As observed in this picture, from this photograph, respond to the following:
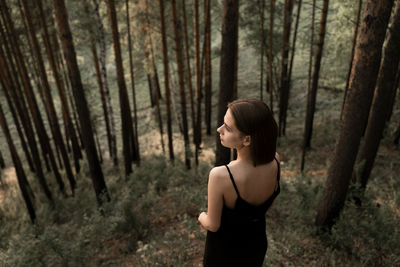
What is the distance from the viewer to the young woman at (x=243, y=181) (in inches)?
64.2

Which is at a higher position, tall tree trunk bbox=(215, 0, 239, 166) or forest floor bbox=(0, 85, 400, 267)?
tall tree trunk bbox=(215, 0, 239, 166)

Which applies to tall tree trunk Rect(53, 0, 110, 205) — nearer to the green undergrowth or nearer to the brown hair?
the green undergrowth

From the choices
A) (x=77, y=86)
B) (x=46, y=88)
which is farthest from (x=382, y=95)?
(x=46, y=88)

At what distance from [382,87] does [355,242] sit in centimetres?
285

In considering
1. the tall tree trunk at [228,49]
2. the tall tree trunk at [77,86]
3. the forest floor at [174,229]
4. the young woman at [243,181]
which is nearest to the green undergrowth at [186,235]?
the forest floor at [174,229]

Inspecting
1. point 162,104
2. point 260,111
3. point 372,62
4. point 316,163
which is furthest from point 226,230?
point 162,104

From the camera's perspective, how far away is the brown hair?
5.25 feet

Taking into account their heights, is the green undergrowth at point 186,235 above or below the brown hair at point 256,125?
below

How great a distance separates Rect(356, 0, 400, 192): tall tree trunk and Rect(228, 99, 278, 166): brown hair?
400cm

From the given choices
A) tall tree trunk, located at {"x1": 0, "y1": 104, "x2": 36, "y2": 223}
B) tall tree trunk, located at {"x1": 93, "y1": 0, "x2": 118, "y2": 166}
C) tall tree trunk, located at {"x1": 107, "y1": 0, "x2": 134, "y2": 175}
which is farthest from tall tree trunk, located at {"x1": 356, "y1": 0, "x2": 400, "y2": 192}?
tall tree trunk, located at {"x1": 93, "y1": 0, "x2": 118, "y2": 166}

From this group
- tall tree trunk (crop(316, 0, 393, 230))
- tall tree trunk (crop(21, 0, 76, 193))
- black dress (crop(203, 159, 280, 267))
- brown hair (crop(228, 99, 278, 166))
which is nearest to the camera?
brown hair (crop(228, 99, 278, 166))

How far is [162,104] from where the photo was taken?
75.2ft

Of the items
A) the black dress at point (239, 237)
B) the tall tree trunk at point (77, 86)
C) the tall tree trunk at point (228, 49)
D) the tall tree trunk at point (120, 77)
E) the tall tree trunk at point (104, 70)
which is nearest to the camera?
the black dress at point (239, 237)

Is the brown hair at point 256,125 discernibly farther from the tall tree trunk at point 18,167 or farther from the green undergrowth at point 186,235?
the tall tree trunk at point 18,167
